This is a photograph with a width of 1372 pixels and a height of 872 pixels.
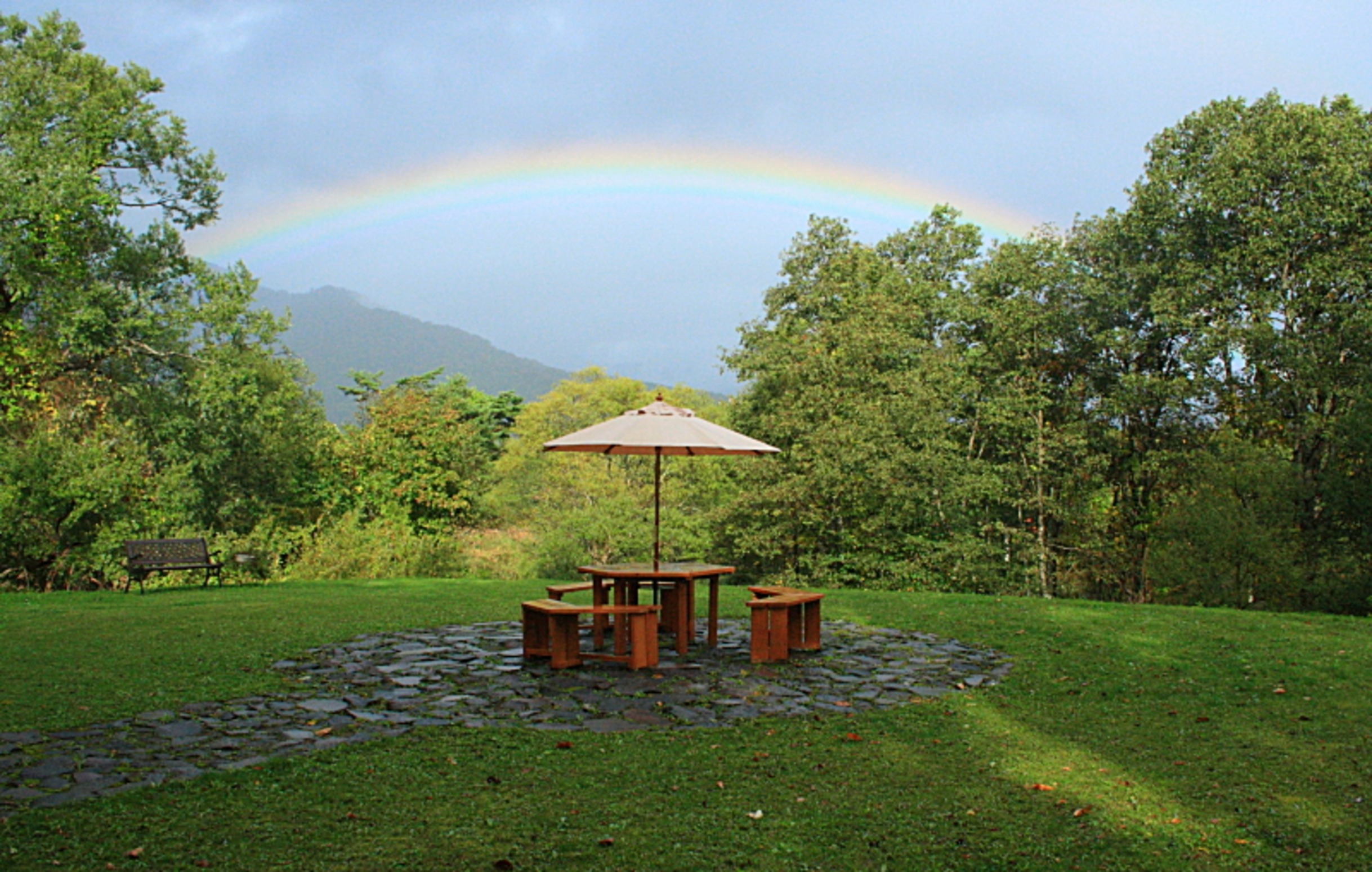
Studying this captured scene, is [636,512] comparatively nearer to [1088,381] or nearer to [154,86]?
[1088,381]

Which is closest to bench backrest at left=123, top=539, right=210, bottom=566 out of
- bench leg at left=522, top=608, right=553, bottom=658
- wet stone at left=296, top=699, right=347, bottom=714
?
bench leg at left=522, top=608, right=553, bottom=658

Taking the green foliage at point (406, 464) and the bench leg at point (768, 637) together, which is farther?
the green foliage at point (406, 464)

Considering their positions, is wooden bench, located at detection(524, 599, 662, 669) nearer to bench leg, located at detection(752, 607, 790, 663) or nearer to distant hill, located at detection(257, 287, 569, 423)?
bench leg, located at detection(752, 607, 790, 663)

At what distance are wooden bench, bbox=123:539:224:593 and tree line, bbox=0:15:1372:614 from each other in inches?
131

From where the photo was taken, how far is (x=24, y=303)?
715 inches

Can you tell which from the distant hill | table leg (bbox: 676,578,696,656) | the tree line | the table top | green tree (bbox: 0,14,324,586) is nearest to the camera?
the table top

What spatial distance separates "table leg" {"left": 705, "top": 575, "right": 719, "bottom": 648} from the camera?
7848 mm

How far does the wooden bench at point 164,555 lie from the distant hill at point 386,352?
1437 centimetres

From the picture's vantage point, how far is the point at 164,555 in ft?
40.6

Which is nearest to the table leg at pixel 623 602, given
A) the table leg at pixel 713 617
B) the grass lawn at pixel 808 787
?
the table leg at pixel 713 617

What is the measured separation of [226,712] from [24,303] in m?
17.2

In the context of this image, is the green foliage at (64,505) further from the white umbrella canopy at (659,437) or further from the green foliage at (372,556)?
the white umbrella canopy at (659,437)

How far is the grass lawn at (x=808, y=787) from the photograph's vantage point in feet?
10.7

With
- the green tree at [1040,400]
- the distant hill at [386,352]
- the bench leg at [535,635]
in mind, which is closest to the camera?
the bench leg at [535,635]
